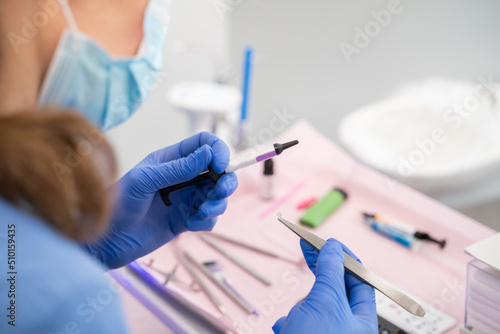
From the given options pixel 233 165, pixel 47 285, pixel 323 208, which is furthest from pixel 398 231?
pixel 47 285

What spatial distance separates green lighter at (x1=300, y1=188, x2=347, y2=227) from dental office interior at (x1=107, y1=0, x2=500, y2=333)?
21 millimetres

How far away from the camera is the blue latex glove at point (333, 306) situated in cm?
52

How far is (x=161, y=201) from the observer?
78 cm

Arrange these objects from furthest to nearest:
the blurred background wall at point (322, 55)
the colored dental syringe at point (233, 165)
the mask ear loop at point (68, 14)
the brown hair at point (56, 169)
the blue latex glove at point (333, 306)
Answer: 1. the blurred background wall at point (322, 55)
2. the mask ear loop at point (68, 14)
3. the colored dental syringe at point (233, 165)
4. the blue latex glove at point (333, 306)
5. the brown hair at point (56, 169)

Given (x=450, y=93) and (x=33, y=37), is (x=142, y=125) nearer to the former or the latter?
(x=33, y=37)

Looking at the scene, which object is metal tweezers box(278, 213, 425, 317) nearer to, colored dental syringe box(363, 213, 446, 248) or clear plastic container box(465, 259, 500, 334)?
clear plastic container box(465, 259, 500, 334)

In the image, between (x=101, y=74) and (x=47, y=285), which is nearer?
(x=47, y=285)

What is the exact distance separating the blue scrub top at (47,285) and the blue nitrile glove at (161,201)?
0.87 ft

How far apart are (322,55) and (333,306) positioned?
111cm

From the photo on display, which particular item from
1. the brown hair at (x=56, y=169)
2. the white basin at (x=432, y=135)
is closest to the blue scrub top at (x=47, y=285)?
the brown hair at (x=56, y=169)

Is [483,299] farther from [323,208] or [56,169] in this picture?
[56,169]

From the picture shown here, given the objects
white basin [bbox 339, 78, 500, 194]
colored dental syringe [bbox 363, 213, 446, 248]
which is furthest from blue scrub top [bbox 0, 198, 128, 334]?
white basin [bbox 339, 78, 500, 194]

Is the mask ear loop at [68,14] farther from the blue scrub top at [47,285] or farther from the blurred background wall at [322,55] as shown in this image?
the blue scrub top at [47,285]

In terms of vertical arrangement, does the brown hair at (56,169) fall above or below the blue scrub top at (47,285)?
above
